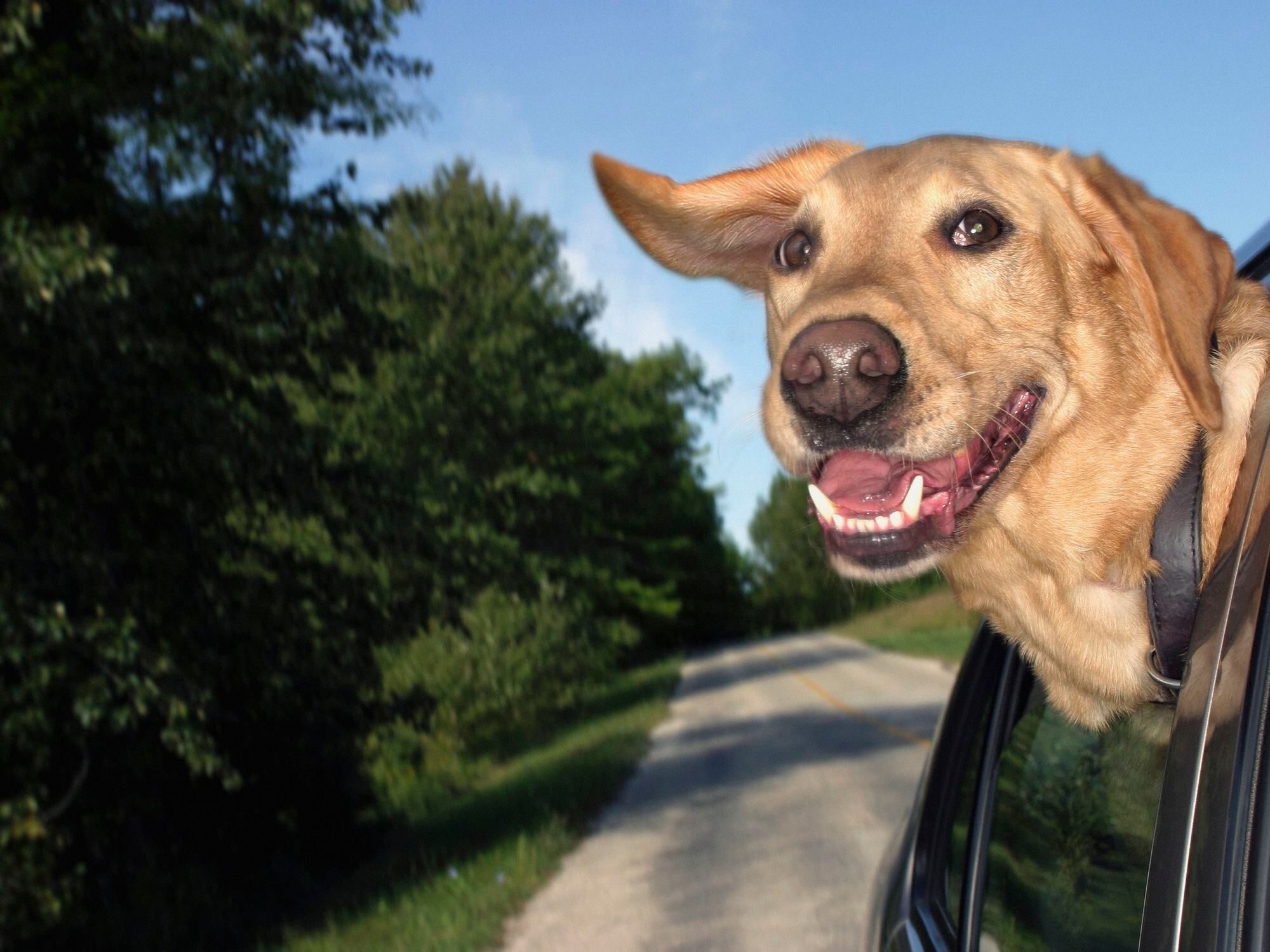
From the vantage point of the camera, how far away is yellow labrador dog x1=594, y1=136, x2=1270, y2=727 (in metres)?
Answer: 2.02

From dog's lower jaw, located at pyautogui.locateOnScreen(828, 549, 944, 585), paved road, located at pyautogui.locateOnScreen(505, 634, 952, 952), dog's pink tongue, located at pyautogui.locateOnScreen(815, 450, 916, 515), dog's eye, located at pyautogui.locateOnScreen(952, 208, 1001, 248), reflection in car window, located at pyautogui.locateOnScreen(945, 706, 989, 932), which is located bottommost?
paved road, located at pyautogui.locateOnScreen(505, 634, 952, 952)

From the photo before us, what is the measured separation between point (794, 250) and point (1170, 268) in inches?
44.9

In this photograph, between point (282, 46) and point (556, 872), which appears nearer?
point (282, 46)

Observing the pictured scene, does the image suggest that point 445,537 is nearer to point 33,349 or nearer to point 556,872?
point 556,872

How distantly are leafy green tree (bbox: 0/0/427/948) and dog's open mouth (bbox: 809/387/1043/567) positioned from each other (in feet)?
16.8

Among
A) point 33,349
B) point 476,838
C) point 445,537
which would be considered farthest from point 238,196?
point 476,838

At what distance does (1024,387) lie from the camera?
2.38 m

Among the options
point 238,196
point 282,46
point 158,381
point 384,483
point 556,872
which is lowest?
point 556,872

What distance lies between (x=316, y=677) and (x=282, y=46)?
4.66m

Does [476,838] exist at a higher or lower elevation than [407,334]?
lower

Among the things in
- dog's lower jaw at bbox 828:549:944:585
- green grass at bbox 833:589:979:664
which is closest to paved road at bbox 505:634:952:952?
dog's lower jaw at bbox 828:549:944:585

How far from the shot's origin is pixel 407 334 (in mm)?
9344

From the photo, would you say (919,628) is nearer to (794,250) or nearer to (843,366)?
(794,250)

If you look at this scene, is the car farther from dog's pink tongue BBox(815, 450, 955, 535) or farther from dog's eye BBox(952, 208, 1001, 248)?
dog's eye BBox(952, 208, 1001, 248)
